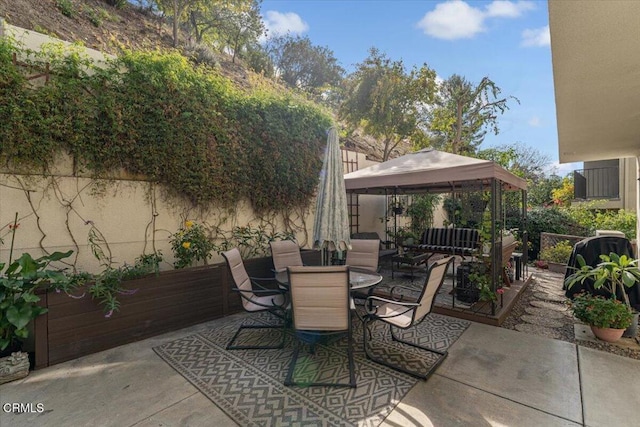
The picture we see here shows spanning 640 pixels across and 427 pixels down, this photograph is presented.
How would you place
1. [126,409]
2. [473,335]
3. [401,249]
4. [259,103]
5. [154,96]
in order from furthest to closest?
[401,249]
[259,103]
[154,96]
[473,335]
[126,409]

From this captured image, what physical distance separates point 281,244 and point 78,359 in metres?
2.66

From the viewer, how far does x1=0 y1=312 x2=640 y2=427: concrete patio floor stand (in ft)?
7.17

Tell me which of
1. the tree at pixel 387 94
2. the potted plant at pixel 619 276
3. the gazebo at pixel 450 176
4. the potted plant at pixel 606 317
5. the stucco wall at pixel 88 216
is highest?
the tree at pixel 387 94

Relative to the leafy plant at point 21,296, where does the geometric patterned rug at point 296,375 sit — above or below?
below

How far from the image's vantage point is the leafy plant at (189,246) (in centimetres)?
418

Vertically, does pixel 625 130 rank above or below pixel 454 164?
above

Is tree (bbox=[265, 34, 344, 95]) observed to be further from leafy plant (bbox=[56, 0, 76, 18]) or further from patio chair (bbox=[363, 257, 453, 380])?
patio chair (bbox=[363, 257, 453, 380])

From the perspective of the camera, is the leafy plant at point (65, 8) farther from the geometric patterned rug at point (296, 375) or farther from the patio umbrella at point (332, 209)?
the geometric patterned rug at point (296, 375)

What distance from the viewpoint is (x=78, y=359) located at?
311 centimetres

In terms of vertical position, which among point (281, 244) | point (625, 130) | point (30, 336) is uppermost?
point (625, 130)

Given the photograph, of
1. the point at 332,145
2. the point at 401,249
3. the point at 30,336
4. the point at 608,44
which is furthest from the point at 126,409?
the point at 401,249

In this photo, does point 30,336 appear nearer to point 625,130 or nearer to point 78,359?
point 78,359

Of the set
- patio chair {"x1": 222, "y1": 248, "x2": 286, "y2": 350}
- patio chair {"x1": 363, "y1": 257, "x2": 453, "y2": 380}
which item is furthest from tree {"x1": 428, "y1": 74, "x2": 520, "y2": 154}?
patio chair {"x1": 222, "y1": 248, "x2": 286, "y2": 350}

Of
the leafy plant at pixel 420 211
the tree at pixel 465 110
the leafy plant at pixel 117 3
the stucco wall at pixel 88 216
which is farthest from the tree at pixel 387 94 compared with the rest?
the leafy plant at pixel 117 3
